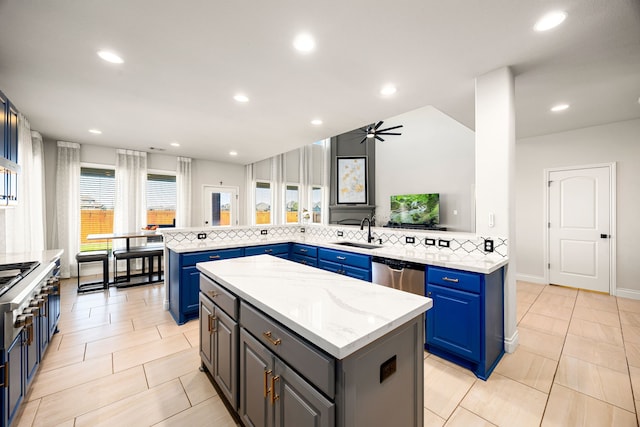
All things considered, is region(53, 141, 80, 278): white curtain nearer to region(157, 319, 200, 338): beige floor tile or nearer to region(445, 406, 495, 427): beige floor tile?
region(157, 319, 200, 338): beige floor tile

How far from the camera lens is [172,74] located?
2479mm

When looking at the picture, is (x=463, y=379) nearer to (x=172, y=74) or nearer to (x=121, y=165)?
(x=172, y=74)

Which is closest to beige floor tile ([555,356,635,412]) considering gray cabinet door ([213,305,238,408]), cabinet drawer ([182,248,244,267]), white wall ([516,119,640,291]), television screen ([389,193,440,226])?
gray cabinet door ([213,305,238,408])

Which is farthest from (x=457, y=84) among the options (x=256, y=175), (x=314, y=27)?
(x=256, y=175)

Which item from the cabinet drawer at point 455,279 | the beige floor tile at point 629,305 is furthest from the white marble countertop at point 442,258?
the beige floor tile at point 629,305

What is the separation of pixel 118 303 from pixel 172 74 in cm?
322

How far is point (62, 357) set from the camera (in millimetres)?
2279

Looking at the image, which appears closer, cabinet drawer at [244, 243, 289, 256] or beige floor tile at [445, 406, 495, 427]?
beige floor tile at [445, 406, 495, 427]

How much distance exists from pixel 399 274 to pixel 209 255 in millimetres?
2228

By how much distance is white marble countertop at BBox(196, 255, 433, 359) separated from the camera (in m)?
0.92

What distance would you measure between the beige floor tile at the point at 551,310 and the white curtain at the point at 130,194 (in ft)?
23.4

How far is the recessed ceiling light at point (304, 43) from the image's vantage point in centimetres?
193

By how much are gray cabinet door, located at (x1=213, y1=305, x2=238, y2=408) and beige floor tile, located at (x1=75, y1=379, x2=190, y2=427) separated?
323mm

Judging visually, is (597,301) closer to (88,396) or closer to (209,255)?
(209,255)
